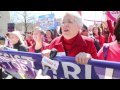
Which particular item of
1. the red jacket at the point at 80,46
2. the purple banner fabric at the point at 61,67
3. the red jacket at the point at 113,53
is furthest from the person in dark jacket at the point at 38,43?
the red jacket at the point at 113,53

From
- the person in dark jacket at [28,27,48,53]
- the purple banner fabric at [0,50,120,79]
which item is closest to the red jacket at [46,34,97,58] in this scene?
the purple banner fabric at [0,50,120,79]

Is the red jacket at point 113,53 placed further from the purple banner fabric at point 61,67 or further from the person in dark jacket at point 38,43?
the person in dark jacket at point 38,43

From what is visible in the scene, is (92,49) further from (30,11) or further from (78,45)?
(30,11)

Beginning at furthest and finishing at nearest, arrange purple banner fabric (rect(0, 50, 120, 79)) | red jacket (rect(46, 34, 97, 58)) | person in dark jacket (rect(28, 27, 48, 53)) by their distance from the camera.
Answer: person in dark jacket (rect(28, 27, 48, 53)) < red jacket (rect(46, 34, 97, 58)) < purple banner fabric (rect(0, 50, 120, 79))

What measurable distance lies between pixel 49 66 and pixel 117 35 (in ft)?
2.61

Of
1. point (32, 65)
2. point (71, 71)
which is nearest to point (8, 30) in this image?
point (32, 65)

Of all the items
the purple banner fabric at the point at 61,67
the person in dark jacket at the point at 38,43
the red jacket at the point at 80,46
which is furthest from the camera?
the person in dark jacket at the point at 38,43

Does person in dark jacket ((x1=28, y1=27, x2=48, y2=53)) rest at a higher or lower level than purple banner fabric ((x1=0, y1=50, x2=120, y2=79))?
higher

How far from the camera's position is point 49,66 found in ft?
9.94

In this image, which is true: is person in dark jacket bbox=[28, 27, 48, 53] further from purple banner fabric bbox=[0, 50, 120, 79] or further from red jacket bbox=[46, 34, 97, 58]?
red jacket bbox=[46, 34, 97, 58]

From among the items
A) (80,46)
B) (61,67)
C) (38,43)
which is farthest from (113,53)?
(38,43)

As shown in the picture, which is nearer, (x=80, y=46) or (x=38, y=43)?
(x=80, y=46)

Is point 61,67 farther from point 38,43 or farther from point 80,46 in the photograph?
point 38,43
